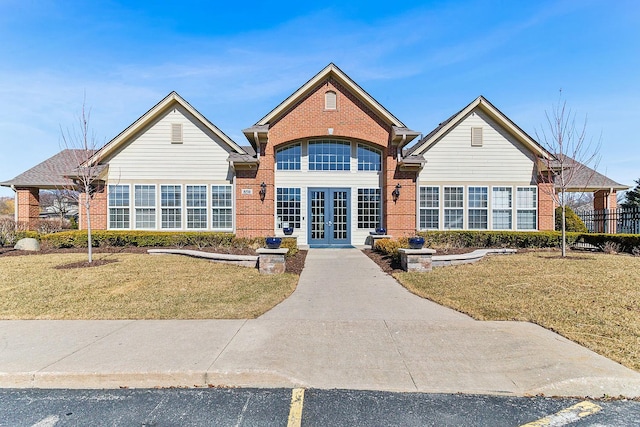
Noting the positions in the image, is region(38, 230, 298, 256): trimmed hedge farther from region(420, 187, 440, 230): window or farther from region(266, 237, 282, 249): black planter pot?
region(420, 187, 440, 230): window

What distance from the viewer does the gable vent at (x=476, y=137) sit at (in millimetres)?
17250

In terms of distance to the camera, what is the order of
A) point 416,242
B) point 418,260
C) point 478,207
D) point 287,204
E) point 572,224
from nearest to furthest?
point 418,260 → point 416,242 → point 287,204 → point 478,207 → point 572,224

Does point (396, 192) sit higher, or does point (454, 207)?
point (396, 192)

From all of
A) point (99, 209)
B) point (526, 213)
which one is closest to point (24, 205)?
point (99, 209)

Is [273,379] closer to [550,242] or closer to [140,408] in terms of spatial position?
[140,408]

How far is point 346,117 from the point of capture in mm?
16344

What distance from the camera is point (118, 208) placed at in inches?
662

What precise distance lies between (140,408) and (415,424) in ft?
8.99

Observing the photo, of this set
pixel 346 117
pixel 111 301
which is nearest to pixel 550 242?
pixel 346 117

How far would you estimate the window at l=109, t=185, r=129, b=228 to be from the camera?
1681cm

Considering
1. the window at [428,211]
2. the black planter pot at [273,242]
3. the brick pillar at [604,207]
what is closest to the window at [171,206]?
the black planter pot at [273,242]

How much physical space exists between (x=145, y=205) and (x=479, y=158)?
1677 cm

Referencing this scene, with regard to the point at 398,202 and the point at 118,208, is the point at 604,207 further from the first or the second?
the point at 118,208

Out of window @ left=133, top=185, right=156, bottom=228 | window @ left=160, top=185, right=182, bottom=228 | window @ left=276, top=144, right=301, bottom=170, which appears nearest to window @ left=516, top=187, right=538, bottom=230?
window @ left=276, top=144, right=301, bottom=170
